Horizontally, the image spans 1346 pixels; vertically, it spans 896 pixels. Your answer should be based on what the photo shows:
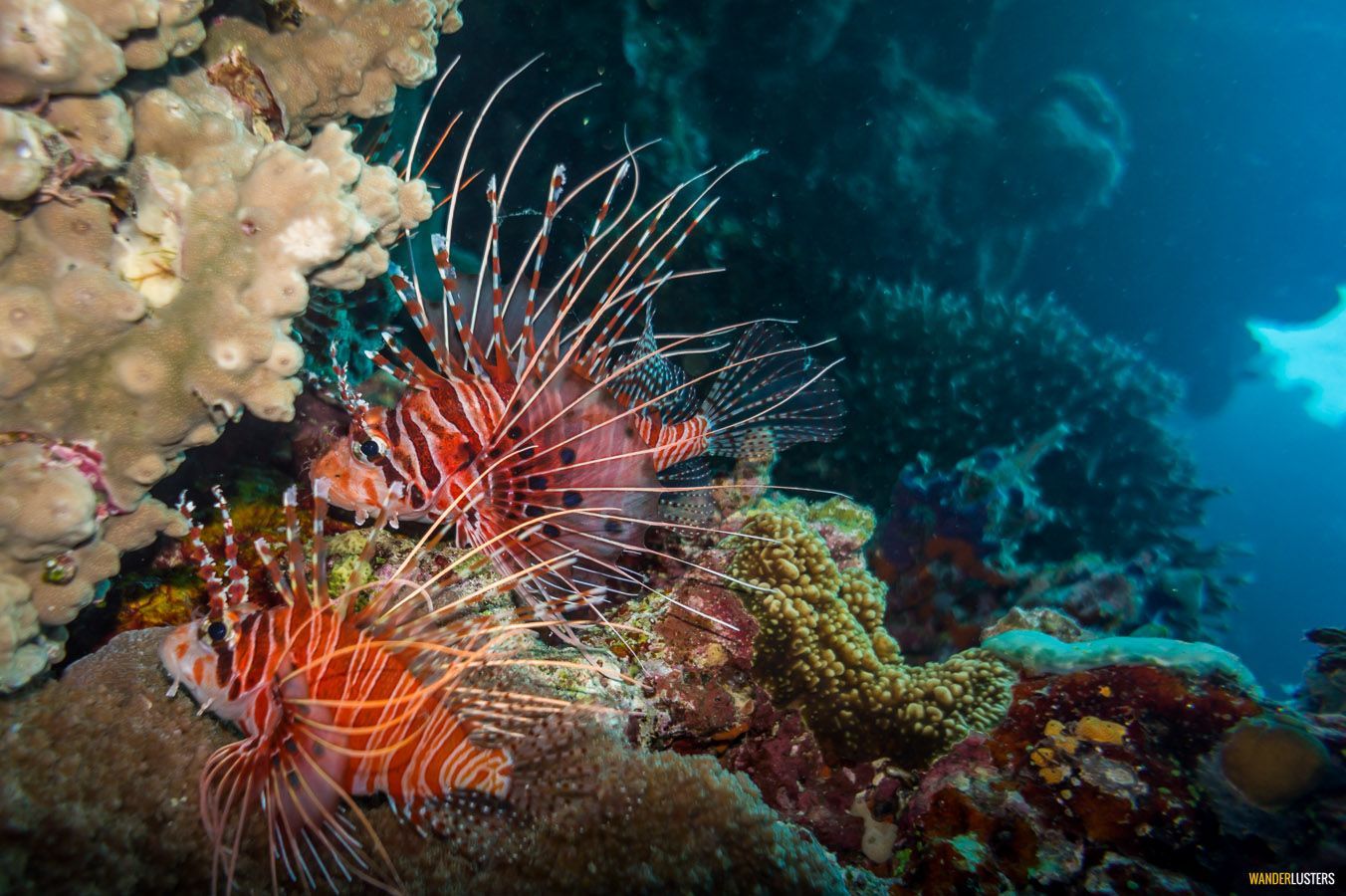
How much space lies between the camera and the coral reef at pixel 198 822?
5.45 feet

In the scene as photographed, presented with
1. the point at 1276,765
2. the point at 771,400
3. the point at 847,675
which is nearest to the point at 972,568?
the point at 771,400

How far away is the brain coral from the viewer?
22.0 ft

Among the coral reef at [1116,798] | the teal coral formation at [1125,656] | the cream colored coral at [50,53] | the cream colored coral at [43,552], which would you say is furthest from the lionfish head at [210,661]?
the teal coral formation at [1125,656]

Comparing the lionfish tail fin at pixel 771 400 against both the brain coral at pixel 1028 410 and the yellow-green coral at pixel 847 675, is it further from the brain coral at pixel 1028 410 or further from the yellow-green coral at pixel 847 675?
the brain coral at pixel 1028 410

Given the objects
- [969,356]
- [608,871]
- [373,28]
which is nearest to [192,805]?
[608,871]

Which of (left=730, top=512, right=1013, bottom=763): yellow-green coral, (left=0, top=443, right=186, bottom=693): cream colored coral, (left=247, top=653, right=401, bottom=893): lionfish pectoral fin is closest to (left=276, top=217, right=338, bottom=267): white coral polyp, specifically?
(left=0, top=443, right=186, bottom=693): cream colored coral

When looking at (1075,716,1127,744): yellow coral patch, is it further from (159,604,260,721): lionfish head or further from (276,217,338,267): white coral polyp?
(276,217,338,267): white coral polyp

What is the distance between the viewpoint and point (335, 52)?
106 inches

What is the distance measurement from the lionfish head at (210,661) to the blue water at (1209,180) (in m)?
18.3

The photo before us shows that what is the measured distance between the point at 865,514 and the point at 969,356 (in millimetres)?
3771

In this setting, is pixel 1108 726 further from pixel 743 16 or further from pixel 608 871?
pixel 743 16

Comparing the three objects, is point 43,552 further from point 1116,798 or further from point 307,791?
point 1116,798

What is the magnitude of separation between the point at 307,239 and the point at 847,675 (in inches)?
113

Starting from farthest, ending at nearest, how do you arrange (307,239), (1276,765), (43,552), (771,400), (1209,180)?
(1209,180)
(771,400)
(1276,765)
(307,239)
(43,552)
